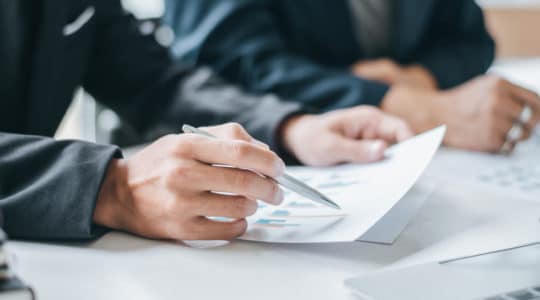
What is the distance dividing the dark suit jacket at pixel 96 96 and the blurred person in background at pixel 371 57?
0.16 m

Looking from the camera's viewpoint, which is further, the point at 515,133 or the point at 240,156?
the point at 515,133

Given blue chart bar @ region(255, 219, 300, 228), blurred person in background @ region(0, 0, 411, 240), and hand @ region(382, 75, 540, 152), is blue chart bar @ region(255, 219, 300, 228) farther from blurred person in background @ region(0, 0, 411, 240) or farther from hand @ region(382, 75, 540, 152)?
hand @ region(382, 75, 540, 152)

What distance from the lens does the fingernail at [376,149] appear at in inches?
29.0

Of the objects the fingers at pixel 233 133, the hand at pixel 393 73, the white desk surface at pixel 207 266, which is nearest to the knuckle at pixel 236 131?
the fingers at pixel 233 133

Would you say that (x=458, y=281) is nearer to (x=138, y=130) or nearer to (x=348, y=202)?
(x=348, y=202)

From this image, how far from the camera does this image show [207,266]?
1.66 feet

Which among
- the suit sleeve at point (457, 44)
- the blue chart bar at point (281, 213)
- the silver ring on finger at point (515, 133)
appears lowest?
the blue chart bar at point (281, 213)

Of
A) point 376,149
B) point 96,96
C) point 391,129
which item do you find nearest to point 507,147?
point 391,129

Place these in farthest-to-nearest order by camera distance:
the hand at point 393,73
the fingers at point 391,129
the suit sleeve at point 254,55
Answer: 1. the hand at point 393,73
2. the suit sleeve at point 254,55
3. the fingers at point 391,129

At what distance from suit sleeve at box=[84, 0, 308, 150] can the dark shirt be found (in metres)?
0.21

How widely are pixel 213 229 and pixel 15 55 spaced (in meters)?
0.45

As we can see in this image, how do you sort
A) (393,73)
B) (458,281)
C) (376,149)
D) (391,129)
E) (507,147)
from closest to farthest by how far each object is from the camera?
(458,281)
(376,149)
(391,129)
(507,147)
(393,73)

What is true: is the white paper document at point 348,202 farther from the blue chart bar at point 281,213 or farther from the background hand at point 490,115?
the background hand at point 490,115

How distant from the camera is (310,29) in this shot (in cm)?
130
